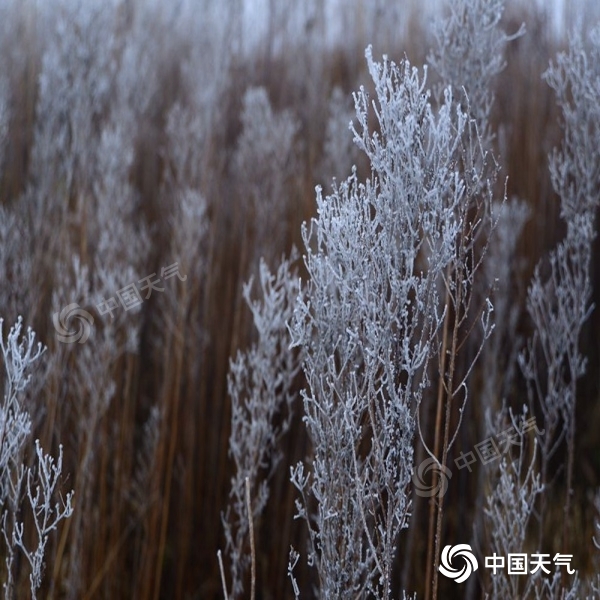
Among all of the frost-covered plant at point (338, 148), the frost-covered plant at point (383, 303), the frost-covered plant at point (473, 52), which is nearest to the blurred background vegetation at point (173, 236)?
the frost-covered plant at point (338, 148)

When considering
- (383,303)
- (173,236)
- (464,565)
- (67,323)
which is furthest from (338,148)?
(383,303)

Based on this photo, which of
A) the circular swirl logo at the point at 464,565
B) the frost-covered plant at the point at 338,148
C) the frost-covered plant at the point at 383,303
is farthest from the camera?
the frost-covered plant at the point at 338,148

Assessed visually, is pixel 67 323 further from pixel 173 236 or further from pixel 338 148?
→ pixel 338 148

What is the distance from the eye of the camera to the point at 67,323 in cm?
225

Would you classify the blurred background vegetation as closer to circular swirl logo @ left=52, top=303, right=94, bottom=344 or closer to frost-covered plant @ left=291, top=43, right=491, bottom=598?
circular swirl logo @ left=52, top=303, right=94, bottom=344

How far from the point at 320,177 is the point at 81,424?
4.77 feet

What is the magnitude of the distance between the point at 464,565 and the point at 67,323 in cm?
129

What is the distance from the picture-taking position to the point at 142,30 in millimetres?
4000

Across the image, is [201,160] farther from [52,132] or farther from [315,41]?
[315,41]

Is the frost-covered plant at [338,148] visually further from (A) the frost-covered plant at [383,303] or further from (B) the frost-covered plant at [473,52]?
(A) the frost-covered plant at [383,303]

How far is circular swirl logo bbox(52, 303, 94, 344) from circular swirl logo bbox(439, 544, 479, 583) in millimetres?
1154

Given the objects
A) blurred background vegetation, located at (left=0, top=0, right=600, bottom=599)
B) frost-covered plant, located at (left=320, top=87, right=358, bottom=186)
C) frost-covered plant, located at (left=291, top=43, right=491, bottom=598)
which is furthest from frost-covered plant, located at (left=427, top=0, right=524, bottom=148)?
frost-covered plant, located at (left=320, top=87, right=358, bottom=186)

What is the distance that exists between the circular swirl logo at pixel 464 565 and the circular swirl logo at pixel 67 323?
45.4 inches

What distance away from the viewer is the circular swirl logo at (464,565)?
7.00 ft
